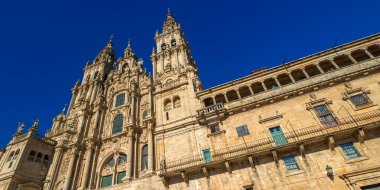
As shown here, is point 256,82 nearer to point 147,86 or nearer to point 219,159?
point 219,159

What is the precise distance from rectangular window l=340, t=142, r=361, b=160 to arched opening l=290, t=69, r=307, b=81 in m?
9.11

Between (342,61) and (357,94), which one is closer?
(357,94)

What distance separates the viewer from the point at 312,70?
23188mm

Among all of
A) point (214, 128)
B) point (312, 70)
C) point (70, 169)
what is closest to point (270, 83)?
point (312, 70)

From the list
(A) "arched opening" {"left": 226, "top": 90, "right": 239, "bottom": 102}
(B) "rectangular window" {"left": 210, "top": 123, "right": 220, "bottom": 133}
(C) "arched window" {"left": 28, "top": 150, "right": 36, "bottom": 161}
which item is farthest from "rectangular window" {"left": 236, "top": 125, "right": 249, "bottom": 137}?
(C) "arched window" {"left": 28, "top": 150, "right": 36, "bottom": 161}

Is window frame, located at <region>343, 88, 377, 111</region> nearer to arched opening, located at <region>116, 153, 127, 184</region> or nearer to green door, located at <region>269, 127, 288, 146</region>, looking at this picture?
green door, located at <region>269, 127, 288, 146</region>

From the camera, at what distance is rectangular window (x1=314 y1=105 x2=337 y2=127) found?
18.1 m

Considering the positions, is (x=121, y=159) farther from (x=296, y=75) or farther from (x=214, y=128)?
(x=296, y=75)

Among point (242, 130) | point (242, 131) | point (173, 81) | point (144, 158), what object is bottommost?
point (242, 131)

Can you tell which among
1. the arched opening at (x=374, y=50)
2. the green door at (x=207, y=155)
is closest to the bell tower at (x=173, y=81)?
the green door at (x=207, y=155)

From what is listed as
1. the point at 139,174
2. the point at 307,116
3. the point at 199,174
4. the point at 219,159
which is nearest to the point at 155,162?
the point at 139,174

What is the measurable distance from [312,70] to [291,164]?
11581mm

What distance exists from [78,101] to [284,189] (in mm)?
37132

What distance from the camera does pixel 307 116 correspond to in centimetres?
1905
